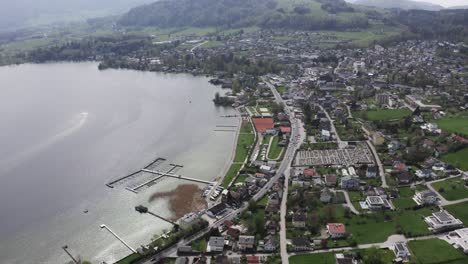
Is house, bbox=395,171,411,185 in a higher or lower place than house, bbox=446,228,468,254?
higher

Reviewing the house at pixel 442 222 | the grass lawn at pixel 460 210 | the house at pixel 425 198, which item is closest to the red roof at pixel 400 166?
the house at pixel 425 198

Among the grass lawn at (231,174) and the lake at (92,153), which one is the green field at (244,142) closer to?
the lake at (92,153)

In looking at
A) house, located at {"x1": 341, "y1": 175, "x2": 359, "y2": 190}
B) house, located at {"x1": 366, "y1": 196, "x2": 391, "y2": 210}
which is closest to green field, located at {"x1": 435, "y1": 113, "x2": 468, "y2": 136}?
house, located at {"x1": 341, "y1": 175, "x2": 359, "y2": 190}

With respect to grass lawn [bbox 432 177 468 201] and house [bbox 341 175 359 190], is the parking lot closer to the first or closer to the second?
house [bbox 341 175 359 190]

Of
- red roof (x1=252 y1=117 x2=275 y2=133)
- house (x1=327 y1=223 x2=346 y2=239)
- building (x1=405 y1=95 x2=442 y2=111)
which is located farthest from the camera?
building (x1=405 y1=95 x2=442 y2=111)

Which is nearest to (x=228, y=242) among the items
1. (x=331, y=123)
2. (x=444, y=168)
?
(x=444, y=168)

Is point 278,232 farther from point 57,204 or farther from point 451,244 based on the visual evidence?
point 57,204
